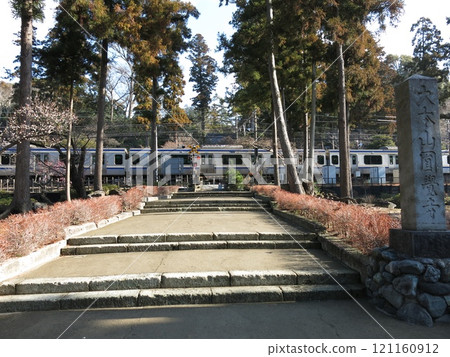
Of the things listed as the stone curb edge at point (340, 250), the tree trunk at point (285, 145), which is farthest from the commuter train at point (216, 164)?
the stone curb edge at point (340, 250)

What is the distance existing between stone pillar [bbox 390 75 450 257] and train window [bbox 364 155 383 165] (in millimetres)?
25801

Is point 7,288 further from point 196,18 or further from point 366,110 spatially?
point 366,110

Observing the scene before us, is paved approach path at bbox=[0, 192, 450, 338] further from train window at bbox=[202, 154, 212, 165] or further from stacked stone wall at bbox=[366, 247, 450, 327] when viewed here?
train window at bbox=[202, 154, 212, 165]

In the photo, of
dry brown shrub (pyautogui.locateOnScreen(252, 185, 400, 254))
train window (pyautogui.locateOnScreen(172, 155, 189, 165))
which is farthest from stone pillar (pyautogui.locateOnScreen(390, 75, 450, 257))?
train window (pyautogui.locateOnScreen(172, 155, 189, 165))

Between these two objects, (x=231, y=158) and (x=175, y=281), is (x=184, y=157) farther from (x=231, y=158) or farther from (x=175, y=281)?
(x=175, y=281)

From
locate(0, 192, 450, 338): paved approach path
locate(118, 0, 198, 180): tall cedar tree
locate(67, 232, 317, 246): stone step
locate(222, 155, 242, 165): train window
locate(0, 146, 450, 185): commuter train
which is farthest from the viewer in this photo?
locate(222, 155, 242, 165): train window

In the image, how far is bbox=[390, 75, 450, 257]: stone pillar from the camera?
9.67 feet

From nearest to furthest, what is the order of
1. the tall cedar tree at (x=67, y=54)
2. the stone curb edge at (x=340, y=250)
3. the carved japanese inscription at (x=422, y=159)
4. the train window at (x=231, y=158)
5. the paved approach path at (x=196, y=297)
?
the paved approach path at (x=196, y=297) → the carved japanese inscription at (x=422, y=159) → the stone curb edge at (x=340, y=250) → the tall cedar tree at (x=67, y=54) → the train window at (x=231, y=158)

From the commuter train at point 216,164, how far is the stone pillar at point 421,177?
769 inches

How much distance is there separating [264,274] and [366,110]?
15.8 meters

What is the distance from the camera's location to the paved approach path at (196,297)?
2.66 m

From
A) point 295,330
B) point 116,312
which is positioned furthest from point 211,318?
point 116,312

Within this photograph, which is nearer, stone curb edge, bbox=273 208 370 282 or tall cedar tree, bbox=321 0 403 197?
stone curb edge, bbox=273 208 370 282

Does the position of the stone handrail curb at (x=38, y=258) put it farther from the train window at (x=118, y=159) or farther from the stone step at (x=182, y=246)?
the train window at (x=118, y=159)
